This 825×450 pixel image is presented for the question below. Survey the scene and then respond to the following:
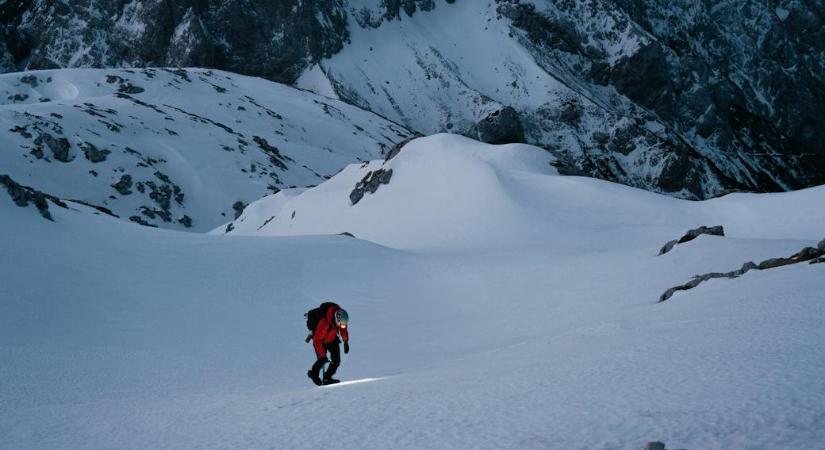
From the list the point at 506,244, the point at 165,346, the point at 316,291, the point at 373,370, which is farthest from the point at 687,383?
the point at 506,244

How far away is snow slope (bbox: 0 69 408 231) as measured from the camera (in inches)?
2527

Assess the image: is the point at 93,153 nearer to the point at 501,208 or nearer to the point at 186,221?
the point at 186,221

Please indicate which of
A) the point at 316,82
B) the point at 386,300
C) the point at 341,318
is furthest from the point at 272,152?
the point at 341,318

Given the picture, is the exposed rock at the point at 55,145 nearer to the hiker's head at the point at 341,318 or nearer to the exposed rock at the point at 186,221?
the exposed rock at the point at 186,221

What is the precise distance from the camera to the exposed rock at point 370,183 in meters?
43.7

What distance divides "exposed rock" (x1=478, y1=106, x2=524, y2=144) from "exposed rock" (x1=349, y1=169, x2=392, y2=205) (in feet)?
309

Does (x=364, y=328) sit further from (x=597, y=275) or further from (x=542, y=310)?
(x=597, y=275)

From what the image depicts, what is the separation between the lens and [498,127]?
137500mm

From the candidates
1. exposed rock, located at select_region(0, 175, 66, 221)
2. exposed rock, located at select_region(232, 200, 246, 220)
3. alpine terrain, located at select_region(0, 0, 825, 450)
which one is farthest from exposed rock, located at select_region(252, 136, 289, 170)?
exposed rock, located at select_region(0, 175, 66, 221)

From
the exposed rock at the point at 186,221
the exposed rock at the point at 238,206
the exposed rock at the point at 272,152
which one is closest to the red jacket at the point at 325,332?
the exposed rock at the point at 186,221

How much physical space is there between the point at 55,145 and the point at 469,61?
107148mm

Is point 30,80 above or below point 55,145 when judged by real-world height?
above

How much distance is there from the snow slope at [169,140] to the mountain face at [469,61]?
3874 centimetres

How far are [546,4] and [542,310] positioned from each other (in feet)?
568
